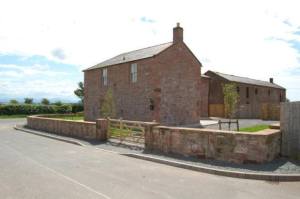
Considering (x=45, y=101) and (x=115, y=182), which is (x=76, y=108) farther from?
(x=115, y=182)

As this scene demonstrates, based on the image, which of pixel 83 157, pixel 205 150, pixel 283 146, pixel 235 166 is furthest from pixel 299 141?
pixel 83 157

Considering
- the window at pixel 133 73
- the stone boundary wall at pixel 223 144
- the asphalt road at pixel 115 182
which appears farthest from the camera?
the window at pixel 133 73

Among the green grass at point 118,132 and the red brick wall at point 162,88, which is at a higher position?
the red brick wall at point 162,88

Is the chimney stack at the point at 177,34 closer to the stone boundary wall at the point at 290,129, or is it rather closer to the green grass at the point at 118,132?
the green grass at the point at 118,132

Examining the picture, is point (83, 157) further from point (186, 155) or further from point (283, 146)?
point (283, 146)

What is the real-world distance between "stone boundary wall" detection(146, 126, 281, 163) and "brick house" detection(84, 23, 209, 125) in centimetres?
1254

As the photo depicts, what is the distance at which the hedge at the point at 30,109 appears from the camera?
47312mm

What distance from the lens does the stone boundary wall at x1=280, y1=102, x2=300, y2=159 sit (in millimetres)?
10766

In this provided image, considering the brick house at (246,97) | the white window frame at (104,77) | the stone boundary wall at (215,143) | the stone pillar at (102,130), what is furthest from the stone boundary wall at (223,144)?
the brick house at (246,97)

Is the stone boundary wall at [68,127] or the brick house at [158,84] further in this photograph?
the brick house at [158,84]

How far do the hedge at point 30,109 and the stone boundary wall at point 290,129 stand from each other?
1757 inches

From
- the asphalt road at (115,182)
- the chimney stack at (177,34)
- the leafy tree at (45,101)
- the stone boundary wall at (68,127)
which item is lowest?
the asphalt road at (115,182)

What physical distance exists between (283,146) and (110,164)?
6530 mm

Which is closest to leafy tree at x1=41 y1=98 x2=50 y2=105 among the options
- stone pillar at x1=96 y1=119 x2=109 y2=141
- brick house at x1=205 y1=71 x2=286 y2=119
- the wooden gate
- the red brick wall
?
the red brick wall
